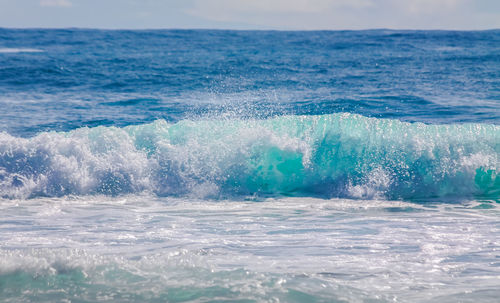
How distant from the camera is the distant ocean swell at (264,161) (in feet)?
24.1

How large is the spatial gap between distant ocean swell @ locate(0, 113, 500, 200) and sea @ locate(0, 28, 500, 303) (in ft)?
0.08

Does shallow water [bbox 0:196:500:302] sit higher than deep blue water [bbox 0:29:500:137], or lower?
lower

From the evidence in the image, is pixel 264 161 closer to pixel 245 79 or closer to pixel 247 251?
pixel 247 251

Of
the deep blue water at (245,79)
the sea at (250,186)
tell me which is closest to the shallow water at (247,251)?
the sea at (250,186)

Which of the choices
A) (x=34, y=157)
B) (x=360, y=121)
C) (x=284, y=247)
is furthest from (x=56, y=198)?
(x=360, y=121)

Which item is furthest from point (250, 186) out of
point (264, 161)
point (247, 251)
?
point (247, 251)

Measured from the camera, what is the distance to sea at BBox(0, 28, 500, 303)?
150 inches

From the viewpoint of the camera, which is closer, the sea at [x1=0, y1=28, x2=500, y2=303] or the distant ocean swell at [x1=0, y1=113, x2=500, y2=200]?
the sea at [x1=0, y1=28, x2=500, y2=303]

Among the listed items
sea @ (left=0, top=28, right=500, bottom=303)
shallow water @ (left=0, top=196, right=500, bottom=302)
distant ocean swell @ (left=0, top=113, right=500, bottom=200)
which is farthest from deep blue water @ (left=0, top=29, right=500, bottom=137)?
shallow water @ (left=0, top=196, right=500, bottom=302)

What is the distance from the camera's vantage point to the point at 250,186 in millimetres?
7633

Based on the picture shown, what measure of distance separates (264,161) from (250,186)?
1.95 feet

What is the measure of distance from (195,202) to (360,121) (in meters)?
3.31

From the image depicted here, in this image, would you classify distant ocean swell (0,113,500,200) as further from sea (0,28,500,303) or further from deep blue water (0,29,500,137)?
deep blue water (0,29,500,137)

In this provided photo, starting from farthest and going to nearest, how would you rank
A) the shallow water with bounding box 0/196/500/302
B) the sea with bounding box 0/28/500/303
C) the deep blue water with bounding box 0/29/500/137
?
the deep blue water with bounding box 0/29/500/137 < the sea with bounding box 0/28/500/303 < the shallow water with bounding box 0/196/500/302
